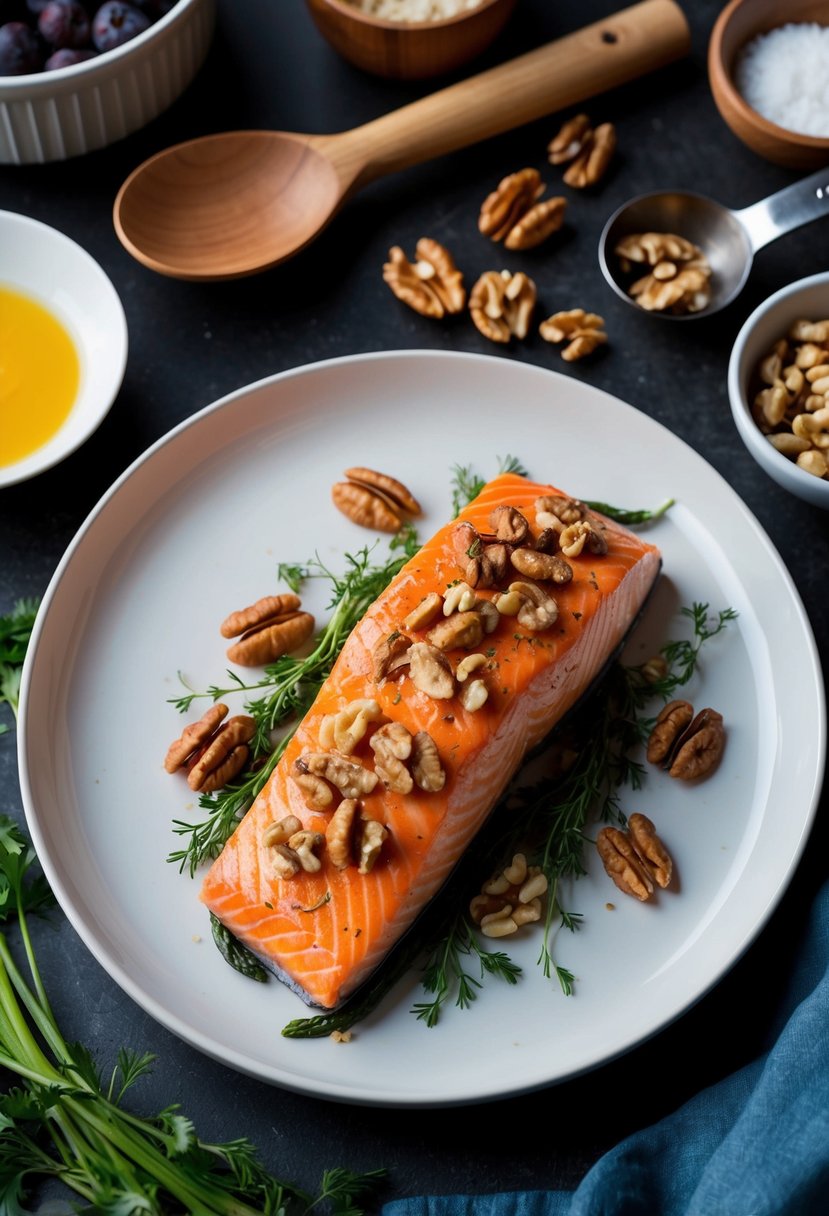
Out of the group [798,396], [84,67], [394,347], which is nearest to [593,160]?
[394,347]

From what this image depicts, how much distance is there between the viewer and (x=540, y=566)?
2305mm

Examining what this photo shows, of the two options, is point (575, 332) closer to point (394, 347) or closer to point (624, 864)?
point (394, 347)

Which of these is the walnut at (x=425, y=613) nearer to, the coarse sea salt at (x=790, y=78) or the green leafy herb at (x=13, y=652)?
the green leafy herb at (x=13, y=652)

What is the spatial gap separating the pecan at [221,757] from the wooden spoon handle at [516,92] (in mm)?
1331

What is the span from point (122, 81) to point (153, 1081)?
210 centimetres

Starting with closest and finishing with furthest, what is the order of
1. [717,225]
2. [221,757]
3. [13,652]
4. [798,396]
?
[221,757], [13,652], [798,396], [717,225]

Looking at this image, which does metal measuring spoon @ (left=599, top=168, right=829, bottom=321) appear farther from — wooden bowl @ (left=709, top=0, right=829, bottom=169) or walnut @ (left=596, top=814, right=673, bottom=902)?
walnut @ (left=596, top=814, right=673, bottom=902)

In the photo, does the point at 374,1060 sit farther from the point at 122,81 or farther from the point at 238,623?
the point at 122,81

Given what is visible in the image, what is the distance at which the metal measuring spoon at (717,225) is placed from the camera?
279 cm

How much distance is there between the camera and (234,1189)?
224 cm

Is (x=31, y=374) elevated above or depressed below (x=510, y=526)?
above

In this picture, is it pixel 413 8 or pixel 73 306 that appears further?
pixel 413 8

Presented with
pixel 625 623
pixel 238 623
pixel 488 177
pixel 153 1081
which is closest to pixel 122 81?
pixel 488 177

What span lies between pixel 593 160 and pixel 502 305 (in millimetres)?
445
